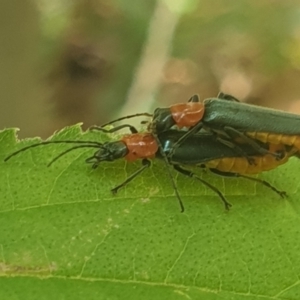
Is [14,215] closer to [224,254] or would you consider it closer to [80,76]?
[224,254]

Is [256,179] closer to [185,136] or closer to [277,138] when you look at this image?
[277,138]

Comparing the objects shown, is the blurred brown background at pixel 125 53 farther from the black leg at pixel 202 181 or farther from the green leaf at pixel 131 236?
the green leaf at pixel 131 236

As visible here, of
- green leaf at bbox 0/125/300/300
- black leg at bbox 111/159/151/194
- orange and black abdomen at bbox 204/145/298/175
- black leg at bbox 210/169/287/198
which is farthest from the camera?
orange and black abdomen at bbox 204/145/298/175

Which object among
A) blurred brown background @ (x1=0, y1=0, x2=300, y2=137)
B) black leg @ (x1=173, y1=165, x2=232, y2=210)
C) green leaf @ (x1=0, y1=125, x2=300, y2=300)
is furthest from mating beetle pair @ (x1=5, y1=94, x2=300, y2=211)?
blurred brown background @ (x1=0, y1=0, x2=300, y2=137)

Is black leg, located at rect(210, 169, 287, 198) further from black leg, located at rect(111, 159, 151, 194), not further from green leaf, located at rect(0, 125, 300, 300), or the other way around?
black leg, located at rect(111, 159, 151, 194)

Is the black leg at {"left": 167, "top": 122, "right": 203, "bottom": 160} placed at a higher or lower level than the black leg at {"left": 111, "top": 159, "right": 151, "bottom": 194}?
higher

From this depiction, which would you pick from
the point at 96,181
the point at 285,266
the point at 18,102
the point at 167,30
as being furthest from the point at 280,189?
the point at 18,102

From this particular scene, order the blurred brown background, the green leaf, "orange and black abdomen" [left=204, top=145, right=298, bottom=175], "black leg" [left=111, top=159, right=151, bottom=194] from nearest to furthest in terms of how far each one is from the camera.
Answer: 1. the green leaf
2. "black leg" [left=111, top=159, right=151, bottom=194]
3. "orange and black abdomen" [left=204, top=145, right=298, bottom=175]
4. the blurred brown background
